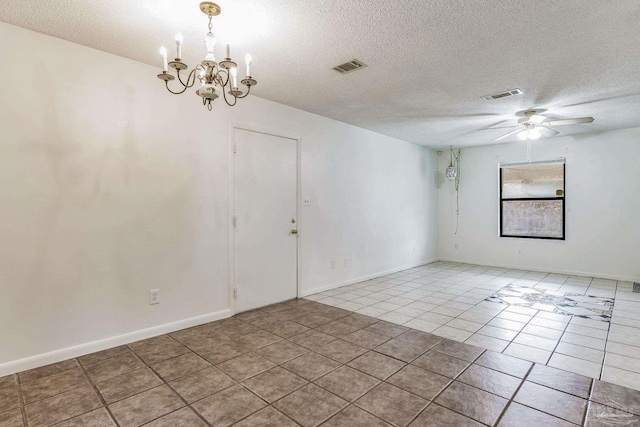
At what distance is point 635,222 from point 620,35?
4.29 m

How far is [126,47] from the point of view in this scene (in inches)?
106

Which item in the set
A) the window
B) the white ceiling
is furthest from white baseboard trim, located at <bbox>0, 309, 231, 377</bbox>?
the window

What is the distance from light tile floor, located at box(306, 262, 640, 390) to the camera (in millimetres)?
2635

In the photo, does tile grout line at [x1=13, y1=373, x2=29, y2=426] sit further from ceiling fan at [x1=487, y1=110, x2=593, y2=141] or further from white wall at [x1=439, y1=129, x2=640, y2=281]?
white wall at [x1=439, y1=129, x2=640, y2=281]

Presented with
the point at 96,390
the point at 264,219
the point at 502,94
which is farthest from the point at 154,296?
the point at 502,94

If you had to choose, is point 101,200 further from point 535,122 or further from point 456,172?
point 456,172

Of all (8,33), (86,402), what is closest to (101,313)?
(86,402)

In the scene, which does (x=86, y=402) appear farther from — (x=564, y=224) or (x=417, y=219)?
(x=564, y=224)

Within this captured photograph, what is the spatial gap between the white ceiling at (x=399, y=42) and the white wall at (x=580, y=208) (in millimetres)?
2002

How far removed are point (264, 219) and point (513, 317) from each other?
3000mm

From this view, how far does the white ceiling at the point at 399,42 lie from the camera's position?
6.96ft

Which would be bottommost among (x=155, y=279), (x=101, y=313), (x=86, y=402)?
(x=86, y=402)

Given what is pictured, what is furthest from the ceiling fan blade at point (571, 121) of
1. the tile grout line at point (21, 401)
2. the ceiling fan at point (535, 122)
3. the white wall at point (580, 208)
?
the tile grout line at point (21, 401)

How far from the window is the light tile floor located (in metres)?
0.90
